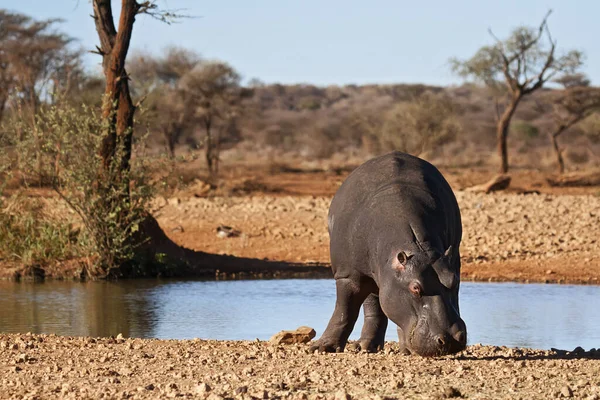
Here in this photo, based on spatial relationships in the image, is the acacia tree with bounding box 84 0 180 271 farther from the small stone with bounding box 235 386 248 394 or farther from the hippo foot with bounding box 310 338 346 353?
the small stone with bounding box 235 386 248 394

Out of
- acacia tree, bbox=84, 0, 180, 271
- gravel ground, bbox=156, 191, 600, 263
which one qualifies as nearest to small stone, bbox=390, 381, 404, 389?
acacia tree, bbox=84, 0, 180, 271

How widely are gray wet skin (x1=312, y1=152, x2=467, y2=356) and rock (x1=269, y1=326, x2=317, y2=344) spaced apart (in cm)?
55

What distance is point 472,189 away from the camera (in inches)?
1019

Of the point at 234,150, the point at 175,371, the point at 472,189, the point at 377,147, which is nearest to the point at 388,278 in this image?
the point at 175,371

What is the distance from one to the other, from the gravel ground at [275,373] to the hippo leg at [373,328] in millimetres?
113

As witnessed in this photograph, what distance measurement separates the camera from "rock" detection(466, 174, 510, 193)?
1035 inches

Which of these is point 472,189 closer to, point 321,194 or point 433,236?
point 321,194

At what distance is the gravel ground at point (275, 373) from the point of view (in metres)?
6.09

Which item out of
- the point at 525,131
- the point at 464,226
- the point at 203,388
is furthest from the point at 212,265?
the point at 525,131

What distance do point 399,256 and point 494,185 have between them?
20.4 metres

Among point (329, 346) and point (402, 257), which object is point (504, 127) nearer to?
point (329, 346)

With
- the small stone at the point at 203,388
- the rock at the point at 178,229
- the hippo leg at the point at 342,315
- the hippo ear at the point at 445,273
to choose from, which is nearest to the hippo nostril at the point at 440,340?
the hippo ear at the point at 445,273

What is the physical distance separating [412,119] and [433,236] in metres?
31.3

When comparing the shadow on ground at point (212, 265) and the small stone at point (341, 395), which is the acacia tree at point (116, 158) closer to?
the shadow on ground at point (212, 265)
